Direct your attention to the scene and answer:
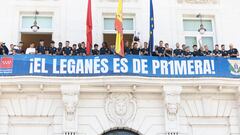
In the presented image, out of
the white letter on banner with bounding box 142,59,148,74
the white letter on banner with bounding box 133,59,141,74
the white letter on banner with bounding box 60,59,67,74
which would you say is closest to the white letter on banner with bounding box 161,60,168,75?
the white letter on banner with bounding box 142,59,148,74

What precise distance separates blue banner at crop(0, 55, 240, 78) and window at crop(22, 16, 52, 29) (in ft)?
9.22

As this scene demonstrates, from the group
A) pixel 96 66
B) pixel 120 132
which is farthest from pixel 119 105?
pixel 96 66

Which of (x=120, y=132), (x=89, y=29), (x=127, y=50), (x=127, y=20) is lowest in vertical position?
(x=120, y=132)

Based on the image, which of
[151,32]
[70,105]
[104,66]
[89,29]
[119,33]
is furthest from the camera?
[151,32]

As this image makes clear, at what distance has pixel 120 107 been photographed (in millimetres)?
17984

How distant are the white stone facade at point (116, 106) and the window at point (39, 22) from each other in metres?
3.58

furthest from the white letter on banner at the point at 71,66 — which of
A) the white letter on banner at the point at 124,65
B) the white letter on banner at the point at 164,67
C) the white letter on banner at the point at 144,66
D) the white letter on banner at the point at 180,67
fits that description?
the white letter on banner at the point at 180,67

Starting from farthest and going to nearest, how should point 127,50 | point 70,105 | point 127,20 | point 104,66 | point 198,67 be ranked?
point 127,20
point 127,50
point 198,67
point 104,66
point 70,105

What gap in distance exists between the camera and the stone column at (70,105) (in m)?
17.4

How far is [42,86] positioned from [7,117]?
5.95 ft

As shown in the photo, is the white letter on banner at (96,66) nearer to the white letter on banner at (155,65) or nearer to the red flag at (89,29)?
the red flag at (89,29)

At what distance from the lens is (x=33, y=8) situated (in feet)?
66.2

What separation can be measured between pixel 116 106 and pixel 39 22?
5.34 m

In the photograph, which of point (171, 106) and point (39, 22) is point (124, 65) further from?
point (39, 22)
